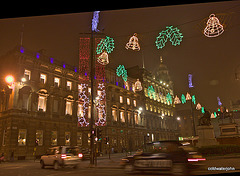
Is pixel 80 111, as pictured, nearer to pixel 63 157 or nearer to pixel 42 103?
pixel 42 103

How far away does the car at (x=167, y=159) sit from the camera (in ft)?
30.2

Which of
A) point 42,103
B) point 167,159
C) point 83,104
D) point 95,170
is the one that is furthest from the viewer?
point 83,104

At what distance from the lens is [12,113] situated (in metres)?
27.2

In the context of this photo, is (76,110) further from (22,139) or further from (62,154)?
(62,154)

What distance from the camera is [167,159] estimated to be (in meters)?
9.56

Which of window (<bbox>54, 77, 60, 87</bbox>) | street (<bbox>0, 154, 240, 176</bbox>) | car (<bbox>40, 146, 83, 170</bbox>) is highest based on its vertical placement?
window (<bbox>54, 77, 60, 87</bbox>)

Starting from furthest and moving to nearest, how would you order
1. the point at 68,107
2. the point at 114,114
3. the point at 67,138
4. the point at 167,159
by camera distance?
the point at 114,114 < the point at 68,107 < the point at 67,138 < the point at 167,159

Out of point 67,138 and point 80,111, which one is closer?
point 67,138

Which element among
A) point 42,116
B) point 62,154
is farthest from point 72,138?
point 62,154

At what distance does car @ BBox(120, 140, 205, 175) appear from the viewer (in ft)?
30.2

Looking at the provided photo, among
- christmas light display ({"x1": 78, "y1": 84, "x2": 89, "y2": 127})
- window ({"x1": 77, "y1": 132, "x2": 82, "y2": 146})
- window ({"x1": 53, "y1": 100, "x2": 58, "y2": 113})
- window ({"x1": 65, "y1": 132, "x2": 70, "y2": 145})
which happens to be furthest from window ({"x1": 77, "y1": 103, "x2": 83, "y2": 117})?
window ({"x1": 53, "y1": 100, "x2": 58, "y2": 113})

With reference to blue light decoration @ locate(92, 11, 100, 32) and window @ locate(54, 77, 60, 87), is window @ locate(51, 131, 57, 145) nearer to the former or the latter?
window @ locate(54, 77, 60, 87)

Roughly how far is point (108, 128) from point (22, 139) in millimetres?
17411

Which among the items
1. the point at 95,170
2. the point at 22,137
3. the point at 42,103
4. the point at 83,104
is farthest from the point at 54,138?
the point at 95,170
